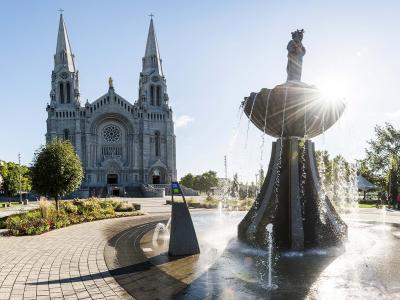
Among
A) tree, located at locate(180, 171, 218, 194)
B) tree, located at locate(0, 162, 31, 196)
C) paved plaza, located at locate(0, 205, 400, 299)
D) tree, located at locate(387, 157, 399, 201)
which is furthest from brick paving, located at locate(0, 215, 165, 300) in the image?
tree, located at locate(180, 171, 218, 194)

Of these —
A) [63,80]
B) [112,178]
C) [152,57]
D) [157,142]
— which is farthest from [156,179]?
[63,80]

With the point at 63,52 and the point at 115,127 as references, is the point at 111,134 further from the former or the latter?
the point at 63,52

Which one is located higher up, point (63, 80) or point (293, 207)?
point (63, 80)

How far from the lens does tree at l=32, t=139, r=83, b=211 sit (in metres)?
22.4

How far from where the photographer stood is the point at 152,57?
76625 millimetres

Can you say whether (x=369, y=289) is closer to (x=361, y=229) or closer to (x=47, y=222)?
(x=361, y=229)

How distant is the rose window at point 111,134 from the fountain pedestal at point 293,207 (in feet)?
208

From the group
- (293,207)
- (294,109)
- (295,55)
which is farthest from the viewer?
(295,55)

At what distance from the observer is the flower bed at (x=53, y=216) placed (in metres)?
15.4

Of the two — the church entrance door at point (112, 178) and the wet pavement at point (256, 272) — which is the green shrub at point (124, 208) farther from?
the church entrance door at point (112, 178)

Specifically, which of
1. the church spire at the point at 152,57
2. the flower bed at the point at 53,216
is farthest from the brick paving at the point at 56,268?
the church spire at the point at 152,57

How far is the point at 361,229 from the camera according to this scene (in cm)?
1634

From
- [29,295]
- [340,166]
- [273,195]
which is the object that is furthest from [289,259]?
[340,166]

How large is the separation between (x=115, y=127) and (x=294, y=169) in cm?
6501
